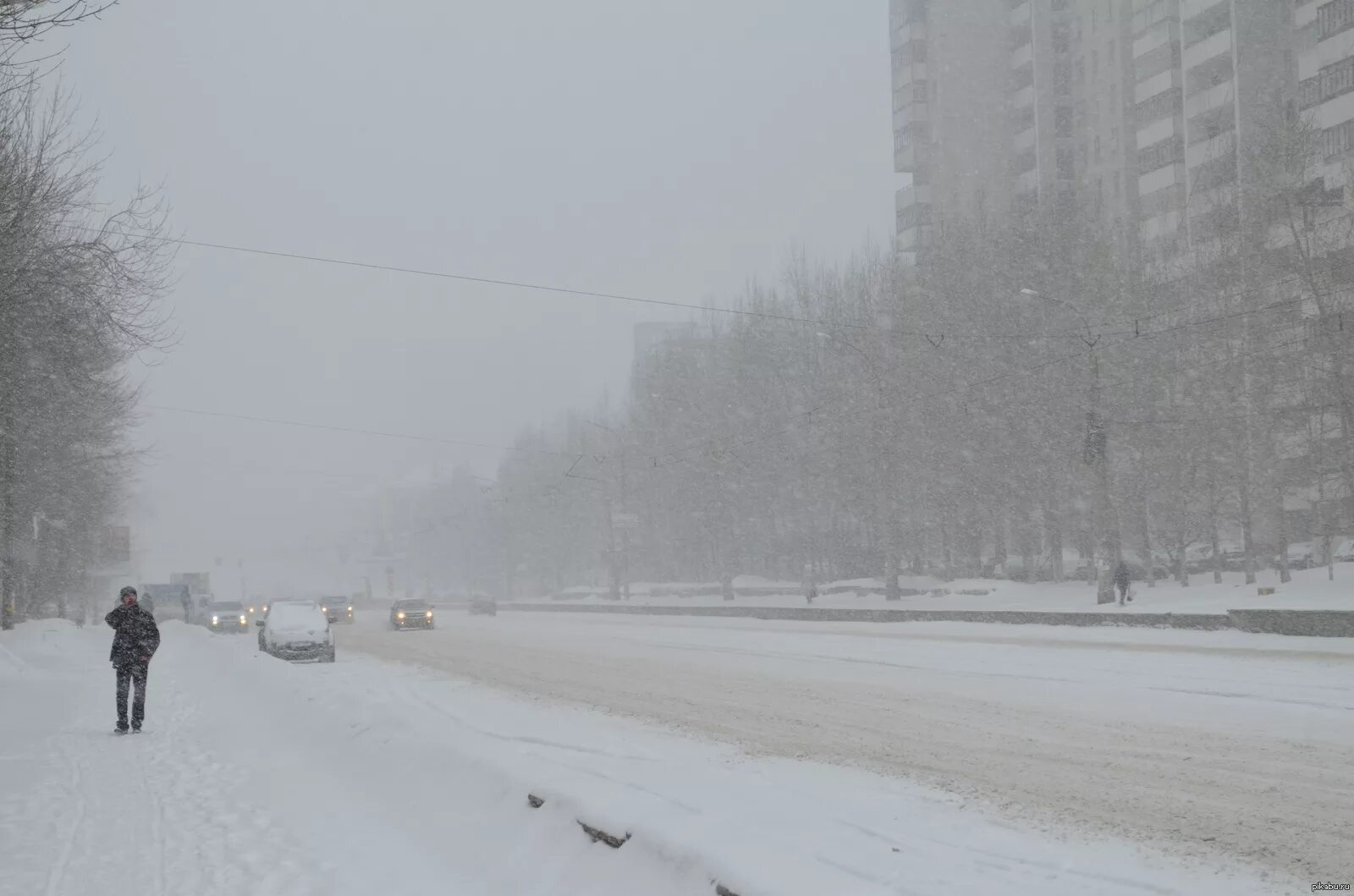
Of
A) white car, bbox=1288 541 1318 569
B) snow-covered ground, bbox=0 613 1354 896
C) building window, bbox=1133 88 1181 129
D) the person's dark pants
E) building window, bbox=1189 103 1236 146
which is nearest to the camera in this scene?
snow-covered ground, bbox=0 613 1354 896

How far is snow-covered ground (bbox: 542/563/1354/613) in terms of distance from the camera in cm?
2873

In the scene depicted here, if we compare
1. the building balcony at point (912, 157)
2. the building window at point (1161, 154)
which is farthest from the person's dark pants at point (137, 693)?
the building balcony at point (912, 157)

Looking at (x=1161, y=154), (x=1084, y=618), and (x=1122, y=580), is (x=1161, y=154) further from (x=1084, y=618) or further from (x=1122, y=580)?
(x=1084, y=618)

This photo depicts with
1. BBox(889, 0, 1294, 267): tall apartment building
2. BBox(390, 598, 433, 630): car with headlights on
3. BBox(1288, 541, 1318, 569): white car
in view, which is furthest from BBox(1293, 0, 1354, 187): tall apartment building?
BBox(390, 598, 433, 630): car with headlights on

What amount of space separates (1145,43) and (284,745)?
2646 inches

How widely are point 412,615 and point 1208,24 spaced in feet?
159

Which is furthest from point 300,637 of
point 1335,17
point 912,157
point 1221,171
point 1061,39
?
point 1061,39

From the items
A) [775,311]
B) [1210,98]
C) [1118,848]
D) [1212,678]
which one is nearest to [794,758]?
[1118,848]

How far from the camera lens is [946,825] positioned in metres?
8.34

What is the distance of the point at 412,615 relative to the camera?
52094 millimetres

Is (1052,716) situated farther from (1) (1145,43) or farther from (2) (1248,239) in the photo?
(1) (1145,43)

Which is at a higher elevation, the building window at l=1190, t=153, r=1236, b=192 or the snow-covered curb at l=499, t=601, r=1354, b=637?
the building window at l=1190, t=153, r=1236, b=192

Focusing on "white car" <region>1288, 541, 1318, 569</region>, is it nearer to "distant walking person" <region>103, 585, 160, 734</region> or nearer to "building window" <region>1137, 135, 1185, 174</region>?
"building window" <region>1137, 135, 1185, 174</region>

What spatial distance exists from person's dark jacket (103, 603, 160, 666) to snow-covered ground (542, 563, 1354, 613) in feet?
71.0
